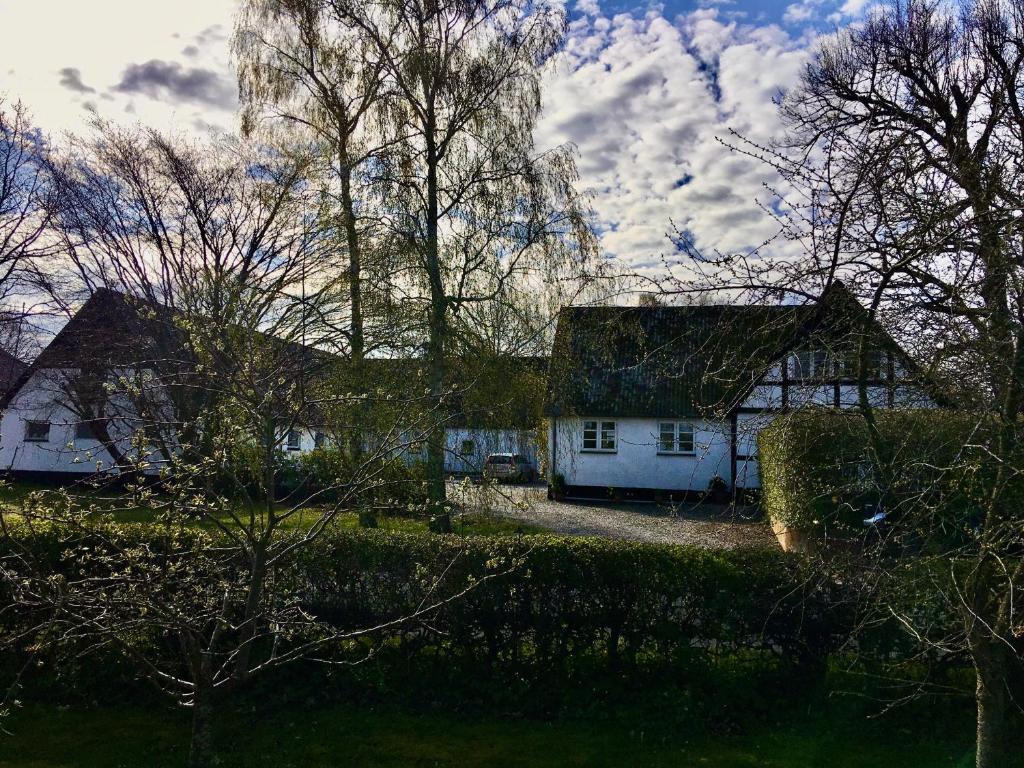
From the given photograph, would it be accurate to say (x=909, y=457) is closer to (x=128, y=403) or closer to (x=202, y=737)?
(x=202, y=737)

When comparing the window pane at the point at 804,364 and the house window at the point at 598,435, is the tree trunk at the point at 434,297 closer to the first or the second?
the window pane at the point at 804,364

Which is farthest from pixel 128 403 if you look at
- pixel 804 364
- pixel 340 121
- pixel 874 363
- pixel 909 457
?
pixel 909 457

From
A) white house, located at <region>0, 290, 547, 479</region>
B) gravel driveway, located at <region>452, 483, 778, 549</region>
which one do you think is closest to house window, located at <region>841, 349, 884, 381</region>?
white house, located at <region>0, 290, 547, 479</region>

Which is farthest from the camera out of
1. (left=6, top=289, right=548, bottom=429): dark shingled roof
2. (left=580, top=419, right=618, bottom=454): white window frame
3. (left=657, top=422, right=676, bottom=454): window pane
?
(left=580, top=419, right=618, bottom=454): white window frame

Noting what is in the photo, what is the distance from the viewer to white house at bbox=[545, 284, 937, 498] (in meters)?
4.50

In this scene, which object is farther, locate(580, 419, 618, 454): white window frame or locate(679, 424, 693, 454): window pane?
locate(580, 419, 618, 454): white window frame

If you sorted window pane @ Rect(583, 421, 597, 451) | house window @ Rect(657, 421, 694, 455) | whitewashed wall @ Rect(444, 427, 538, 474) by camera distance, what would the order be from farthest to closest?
window pane @ Rect(583, 421, 597, 451) < house window @ Rect(657, 421, 694, 455) < whitewashed wall @ Rect(444, 427, 538, 474)

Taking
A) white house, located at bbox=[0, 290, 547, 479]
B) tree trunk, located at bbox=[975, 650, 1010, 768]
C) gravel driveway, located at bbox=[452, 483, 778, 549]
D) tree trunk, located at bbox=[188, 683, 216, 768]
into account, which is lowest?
gravel driveway, located at bbox=[452, 483, 778, 549]

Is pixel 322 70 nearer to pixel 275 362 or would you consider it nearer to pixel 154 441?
pixel 275 362

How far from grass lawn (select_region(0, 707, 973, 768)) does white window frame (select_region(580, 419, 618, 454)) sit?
774 inches

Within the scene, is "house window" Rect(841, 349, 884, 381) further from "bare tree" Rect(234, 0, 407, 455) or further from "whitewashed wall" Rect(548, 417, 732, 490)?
"whitewashed wall" Rect(548, 417, 732, 490)

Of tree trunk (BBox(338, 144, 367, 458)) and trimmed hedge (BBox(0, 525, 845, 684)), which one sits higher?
tree trunk (BBox(338, 144, 367, 458))

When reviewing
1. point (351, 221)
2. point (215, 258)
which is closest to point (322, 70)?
point (351, 221)

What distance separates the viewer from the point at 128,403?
72.8ft
